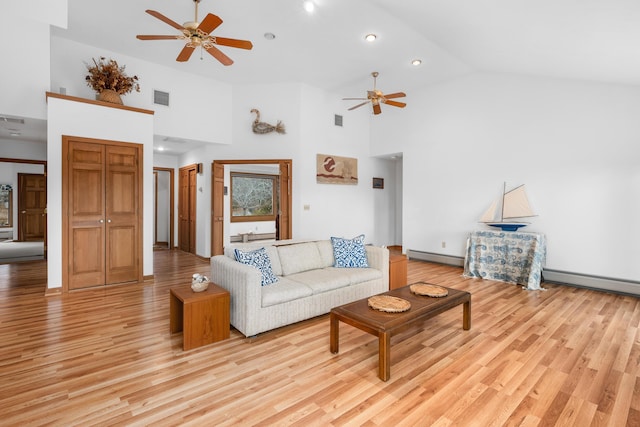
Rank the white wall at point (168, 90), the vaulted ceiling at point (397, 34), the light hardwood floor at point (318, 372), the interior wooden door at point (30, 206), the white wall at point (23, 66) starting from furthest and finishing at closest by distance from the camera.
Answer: the interior wooden door at point (30, 206)
the white wall at point (168, 90)
the white wall at point (23, 66)
the vaulted ceiling at point (397, 34)
the light hardwood floor at point (318, 372)

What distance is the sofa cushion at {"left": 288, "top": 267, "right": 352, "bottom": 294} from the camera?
330cm

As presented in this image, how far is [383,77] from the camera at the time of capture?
6027 mm

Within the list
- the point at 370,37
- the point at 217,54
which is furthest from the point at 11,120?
the point at 370,37

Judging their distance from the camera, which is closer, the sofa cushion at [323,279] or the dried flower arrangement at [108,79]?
the sofa cushion at [323,279]

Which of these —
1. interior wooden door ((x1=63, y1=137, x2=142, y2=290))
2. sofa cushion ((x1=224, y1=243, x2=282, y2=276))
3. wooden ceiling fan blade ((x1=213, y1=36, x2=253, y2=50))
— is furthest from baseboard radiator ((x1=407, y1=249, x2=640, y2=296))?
interior wooden door ((x1=63, y1=137, x2=142, y2=290))

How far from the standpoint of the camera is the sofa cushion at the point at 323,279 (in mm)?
3298

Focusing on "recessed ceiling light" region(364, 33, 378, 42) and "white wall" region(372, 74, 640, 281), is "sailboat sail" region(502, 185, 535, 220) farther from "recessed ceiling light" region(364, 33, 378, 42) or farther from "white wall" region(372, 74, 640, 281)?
"recessed ceiling light" region(364, 33, 378, 42)

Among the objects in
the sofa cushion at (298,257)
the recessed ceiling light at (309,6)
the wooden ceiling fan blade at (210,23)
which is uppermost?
the recessed ceiling light at (309,6)

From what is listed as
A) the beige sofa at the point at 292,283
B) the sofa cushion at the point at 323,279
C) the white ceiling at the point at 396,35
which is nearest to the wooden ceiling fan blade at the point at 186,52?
the white ceiling at the point at 396,35

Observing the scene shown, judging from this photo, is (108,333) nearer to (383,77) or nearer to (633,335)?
(633,335)

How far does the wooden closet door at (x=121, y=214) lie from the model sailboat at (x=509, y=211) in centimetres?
574

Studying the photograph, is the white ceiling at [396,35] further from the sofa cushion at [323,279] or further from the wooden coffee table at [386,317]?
the sofa cushion at [323,279]

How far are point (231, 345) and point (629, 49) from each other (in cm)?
494

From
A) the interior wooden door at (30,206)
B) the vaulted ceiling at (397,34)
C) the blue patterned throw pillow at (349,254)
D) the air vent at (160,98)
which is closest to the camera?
the vaulted ceiling at (397,34)
